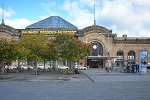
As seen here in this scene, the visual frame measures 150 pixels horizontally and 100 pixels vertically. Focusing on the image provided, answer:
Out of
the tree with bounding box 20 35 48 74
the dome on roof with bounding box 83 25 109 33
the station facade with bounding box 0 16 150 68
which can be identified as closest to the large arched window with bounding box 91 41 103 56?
the station facade with bounding box 0 16 150 68

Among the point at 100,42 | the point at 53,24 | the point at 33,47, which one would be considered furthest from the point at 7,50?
the point at 53,24

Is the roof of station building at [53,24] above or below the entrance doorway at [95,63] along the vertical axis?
above

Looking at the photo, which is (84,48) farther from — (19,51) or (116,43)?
(116,43)

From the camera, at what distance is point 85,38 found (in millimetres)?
75500

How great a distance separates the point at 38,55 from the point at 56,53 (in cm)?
332

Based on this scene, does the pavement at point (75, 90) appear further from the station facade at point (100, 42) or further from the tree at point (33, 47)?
the station facade at point (100, 42)

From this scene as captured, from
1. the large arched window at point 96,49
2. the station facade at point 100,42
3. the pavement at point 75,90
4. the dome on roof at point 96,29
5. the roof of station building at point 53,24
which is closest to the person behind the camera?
the pavement at point 75,90

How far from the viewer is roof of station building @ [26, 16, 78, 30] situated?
84.4 meters

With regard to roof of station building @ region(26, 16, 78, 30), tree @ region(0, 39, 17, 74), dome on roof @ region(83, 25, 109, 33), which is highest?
roof of station building @ region(26, 16, 78, 30)

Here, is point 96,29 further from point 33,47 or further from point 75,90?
point 75,90

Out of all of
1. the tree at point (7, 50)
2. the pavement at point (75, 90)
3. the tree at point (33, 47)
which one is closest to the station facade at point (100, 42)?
the tree at point (33, 47)

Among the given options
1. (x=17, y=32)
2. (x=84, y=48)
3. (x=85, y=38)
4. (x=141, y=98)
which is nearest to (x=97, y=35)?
(x=85, y=38)

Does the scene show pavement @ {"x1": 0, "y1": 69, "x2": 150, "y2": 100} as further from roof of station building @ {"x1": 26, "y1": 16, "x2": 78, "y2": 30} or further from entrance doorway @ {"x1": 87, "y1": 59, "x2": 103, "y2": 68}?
roof of station building @ {"x1": 26, "y1": 16, "x2": 78, "y2": 30}

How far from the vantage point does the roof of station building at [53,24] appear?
84.4 m
